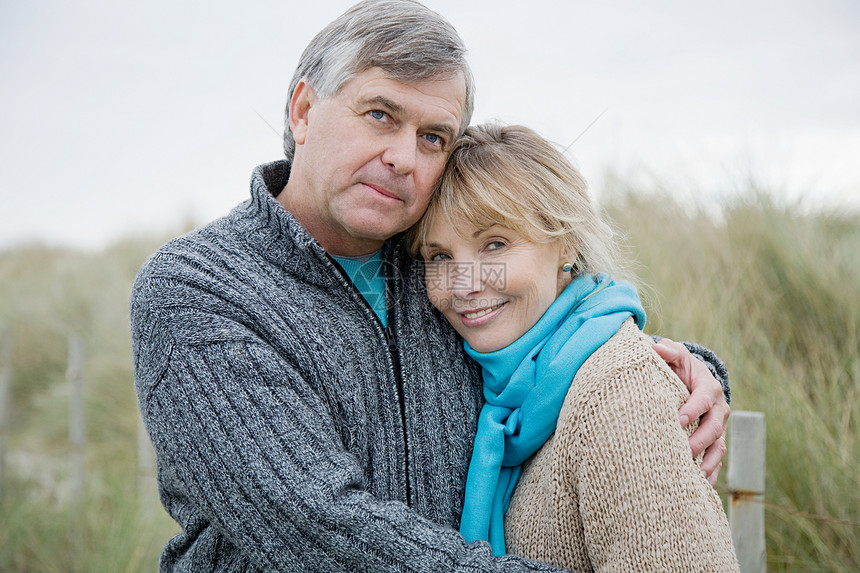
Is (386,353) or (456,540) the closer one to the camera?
(456,540)

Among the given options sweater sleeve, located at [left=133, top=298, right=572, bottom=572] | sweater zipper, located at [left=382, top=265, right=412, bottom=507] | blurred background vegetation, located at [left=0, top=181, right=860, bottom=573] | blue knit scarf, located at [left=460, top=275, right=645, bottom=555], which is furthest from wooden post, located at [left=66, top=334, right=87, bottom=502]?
blue knit scarf, located at [left=460, top=275, right=645, bottom=555]

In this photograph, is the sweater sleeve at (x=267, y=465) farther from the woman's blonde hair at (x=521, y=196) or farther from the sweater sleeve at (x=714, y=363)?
the sweater sleeve at (x=714, y=363)

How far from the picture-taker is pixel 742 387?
11.5 ft

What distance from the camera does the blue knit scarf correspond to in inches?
68.3

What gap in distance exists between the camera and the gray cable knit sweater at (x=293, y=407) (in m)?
1.48

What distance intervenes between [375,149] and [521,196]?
1.48ft

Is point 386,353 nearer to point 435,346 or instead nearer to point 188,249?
point 435,346

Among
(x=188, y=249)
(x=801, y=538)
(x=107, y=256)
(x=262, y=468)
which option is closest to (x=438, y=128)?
(x=188, y=249)

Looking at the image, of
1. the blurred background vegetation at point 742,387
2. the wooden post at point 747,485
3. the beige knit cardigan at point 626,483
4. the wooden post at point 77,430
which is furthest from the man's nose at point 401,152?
the wooden post at point 77,430

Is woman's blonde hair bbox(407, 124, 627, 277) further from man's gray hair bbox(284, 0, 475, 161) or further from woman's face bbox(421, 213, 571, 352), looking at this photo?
man's gray hair bbox(284, 0, 475, 161)

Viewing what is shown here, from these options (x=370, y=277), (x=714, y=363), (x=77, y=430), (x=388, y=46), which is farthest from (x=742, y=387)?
(x=77, y=430)

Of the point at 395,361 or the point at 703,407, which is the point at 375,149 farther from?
the point at 703,407

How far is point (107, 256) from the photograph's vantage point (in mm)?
11641

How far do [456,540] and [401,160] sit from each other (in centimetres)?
106
